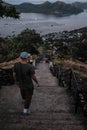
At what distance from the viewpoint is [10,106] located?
906 cm

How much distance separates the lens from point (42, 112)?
28.1ft

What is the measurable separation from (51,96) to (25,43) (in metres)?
42.1

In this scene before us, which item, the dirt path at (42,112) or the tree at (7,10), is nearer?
the dirt path at (42,112)

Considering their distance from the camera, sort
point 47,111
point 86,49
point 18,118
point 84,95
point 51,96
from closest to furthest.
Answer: point 18,118 < point 47,111 < point 84,95 < point 51,96 < point 86,49

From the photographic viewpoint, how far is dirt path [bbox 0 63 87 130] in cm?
743

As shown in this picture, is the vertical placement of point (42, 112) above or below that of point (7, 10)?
below

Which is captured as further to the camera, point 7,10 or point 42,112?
point 7,10

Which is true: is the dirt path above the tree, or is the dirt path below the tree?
below

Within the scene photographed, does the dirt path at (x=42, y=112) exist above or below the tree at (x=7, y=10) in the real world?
below

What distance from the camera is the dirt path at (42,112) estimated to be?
743cm

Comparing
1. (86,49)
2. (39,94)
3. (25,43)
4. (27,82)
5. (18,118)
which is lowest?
(86,49)

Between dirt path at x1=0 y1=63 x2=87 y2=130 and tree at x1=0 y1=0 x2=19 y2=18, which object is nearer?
dirt path at x1=0 y1=63 x2=87 y2=130

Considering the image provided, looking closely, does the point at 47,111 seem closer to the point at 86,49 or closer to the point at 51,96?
the point at 51,96

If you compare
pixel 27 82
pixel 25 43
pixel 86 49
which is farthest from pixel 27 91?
pixel 86 49
